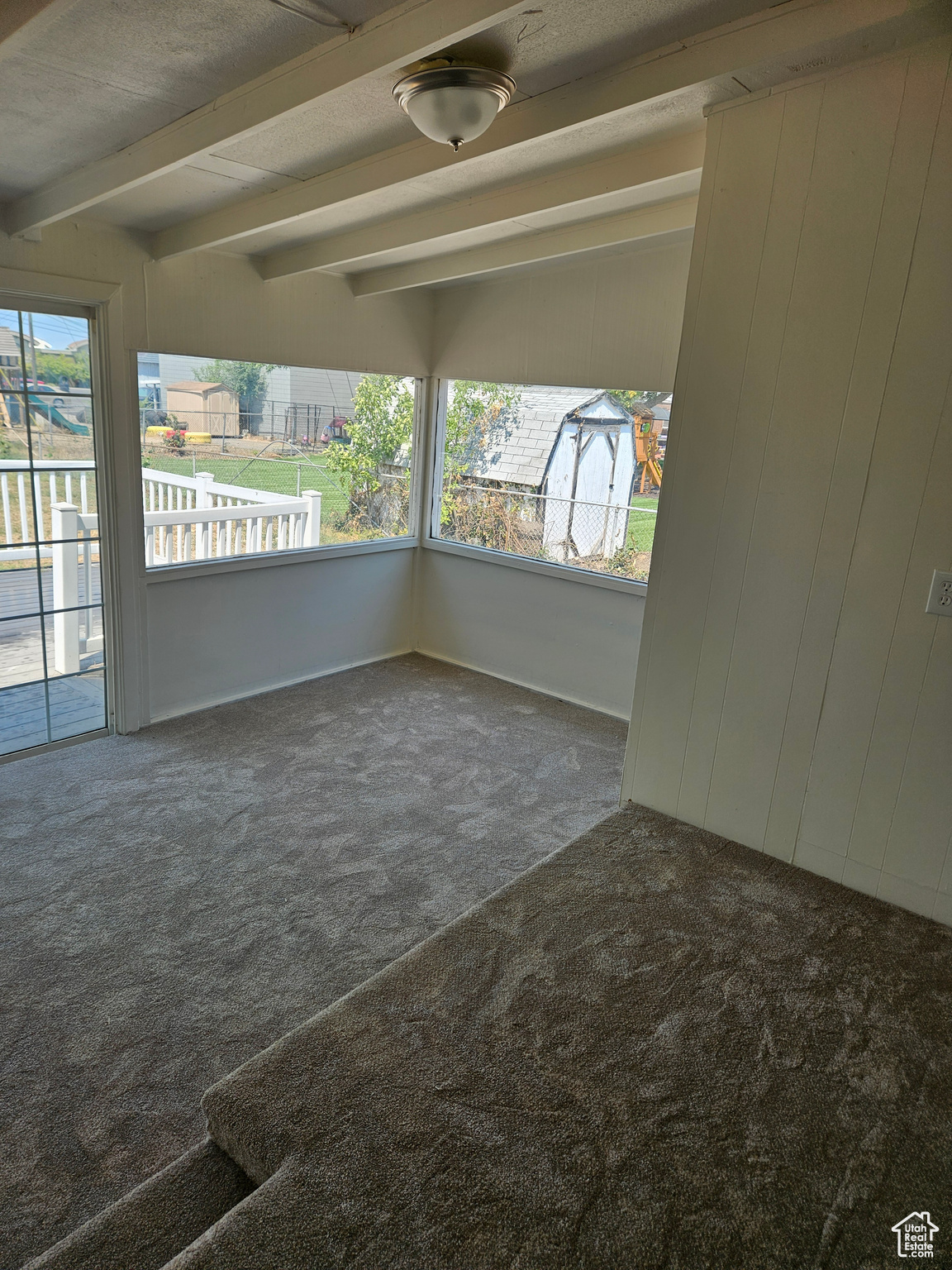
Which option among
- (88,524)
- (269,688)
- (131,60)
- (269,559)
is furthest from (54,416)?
(131,60)

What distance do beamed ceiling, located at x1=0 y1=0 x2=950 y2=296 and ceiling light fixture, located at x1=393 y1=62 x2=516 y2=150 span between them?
0.06 meters

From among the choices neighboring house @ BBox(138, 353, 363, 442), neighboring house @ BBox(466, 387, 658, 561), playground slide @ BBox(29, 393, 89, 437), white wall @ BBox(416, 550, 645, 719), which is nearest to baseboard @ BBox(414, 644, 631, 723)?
white wall @ BBox(416, 550, 645, 719)

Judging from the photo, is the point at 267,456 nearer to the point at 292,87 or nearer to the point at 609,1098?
the point at 292,87

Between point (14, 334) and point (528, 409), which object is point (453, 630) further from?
point (14, 334)

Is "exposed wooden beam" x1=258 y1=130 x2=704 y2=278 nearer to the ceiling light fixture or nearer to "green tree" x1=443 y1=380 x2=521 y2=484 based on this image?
the ceiling light fixture

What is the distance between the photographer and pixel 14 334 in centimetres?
344

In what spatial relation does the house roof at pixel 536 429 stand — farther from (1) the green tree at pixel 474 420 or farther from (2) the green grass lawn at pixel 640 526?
(2) the green grass lawn at pixel 640 526

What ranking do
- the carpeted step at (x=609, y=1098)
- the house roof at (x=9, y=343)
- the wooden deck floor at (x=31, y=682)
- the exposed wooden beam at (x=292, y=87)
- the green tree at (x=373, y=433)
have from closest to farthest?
the carpeted step at (x=609, y=1098) → the exposed wooden beam at (x=292, y=87) → the house roof at (x=9, y=343) → the wooden deck floor at (x=31, y=682) → the green tree at (x=373, y=433)

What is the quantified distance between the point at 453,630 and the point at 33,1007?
11.8 feet

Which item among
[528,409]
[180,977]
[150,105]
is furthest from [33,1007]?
[528,409]

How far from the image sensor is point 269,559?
4621mm

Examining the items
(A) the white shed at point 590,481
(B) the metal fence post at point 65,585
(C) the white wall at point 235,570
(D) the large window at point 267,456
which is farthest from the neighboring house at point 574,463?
(B) the metal fence post at point 65,585

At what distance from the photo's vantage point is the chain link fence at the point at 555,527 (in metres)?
4.45
